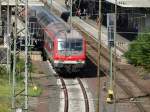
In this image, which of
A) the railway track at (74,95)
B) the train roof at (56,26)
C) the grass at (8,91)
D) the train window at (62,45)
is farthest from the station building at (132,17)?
the grass at (8,91)

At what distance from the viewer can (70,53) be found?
140 ft

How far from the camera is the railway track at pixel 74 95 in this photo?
113 ft

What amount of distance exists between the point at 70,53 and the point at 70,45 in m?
0.51

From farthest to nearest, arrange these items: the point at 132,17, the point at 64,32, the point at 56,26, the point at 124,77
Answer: the point at 132,17, the point at 56,26, the point at 124,77, the point at 64,32

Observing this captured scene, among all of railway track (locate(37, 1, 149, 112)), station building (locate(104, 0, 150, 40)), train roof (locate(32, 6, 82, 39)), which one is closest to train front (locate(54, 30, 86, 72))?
train roof (locate(32, 6, 82, 39))

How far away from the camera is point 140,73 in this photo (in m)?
44.2

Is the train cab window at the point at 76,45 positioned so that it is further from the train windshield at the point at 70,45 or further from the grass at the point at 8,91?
the grass at the point at 8,91

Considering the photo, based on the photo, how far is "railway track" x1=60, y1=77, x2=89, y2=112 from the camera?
113ft

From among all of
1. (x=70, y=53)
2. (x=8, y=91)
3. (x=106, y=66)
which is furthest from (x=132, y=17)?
(x=8, y=91)

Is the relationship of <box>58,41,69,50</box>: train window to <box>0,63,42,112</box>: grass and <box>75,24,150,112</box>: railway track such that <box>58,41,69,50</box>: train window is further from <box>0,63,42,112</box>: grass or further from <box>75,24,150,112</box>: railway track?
<box>75,24,150,112</box>: railway track

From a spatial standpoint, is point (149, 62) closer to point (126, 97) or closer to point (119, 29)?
point (126, 97)

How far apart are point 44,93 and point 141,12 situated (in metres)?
27.0

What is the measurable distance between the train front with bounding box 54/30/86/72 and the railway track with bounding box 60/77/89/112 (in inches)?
37.2

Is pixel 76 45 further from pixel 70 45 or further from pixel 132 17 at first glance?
pixel 132 17
